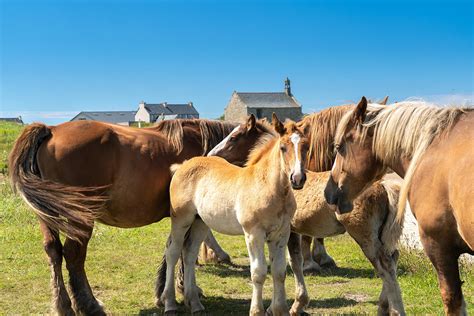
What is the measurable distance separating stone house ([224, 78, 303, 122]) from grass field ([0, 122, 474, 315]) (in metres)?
46.9

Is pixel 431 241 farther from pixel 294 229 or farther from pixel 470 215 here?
pixel 294 229

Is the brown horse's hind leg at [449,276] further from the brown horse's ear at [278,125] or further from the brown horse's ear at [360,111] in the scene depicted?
the brown horse's ear at [278,125]

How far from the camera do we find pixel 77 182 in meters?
5.39

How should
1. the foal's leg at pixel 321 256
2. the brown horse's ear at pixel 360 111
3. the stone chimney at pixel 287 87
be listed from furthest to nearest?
the stone chimney at pixel 287 87
the foal's leg at pixel 321 256
the brown horse's ear at pixel 360 111

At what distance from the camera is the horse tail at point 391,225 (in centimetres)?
502

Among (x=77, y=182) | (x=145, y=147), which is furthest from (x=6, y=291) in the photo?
(x=145, y=147)

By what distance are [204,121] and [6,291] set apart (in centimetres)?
339

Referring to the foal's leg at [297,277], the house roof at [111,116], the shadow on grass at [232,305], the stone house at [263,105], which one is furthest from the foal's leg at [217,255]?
the house roof at [111,116]

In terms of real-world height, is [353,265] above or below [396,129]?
below

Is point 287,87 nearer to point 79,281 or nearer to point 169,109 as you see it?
point 169,109

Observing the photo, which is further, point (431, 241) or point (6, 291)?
point (6, 291)

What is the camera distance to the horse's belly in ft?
16.5

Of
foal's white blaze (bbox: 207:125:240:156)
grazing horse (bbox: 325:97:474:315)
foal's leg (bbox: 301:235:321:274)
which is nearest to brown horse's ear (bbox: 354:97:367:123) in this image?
grazing horse (bbox: 325:97:474:315)

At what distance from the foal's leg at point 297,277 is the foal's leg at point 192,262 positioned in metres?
1.02
